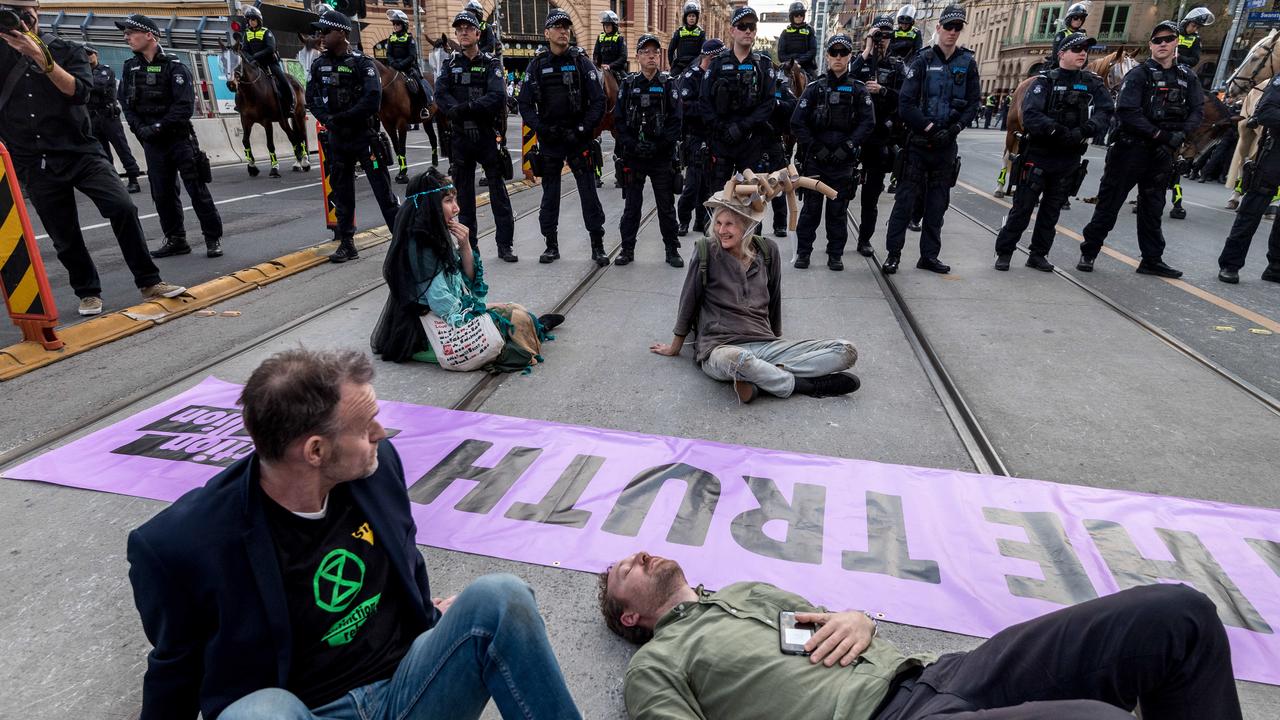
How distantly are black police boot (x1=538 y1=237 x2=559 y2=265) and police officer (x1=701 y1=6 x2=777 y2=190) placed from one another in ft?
7.05

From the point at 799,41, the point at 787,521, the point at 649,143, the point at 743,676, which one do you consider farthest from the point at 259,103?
the point at 743,676

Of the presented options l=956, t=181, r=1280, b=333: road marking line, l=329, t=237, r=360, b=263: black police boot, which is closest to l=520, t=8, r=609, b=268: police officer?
→ l=329, t=237, r=360, b=263: black police boot

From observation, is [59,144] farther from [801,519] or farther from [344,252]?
[801,519]

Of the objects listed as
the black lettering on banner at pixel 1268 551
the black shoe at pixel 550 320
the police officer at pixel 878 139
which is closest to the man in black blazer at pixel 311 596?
the black lettering on banner at pixel 1268 551

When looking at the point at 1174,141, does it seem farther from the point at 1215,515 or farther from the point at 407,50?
the point at 407,50

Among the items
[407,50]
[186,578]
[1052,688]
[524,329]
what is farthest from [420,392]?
[407,50]

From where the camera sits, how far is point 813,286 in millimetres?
6863

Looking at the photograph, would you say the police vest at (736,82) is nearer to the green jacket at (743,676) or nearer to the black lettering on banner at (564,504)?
the black lettering on banner at (564,504)

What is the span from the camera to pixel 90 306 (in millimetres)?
5605

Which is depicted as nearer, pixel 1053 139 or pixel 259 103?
pixel 1053 139

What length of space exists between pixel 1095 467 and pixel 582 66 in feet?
19.7

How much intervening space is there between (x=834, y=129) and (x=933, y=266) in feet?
5.80

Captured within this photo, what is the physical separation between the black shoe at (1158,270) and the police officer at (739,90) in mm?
4192

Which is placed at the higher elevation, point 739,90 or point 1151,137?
point 739,90
